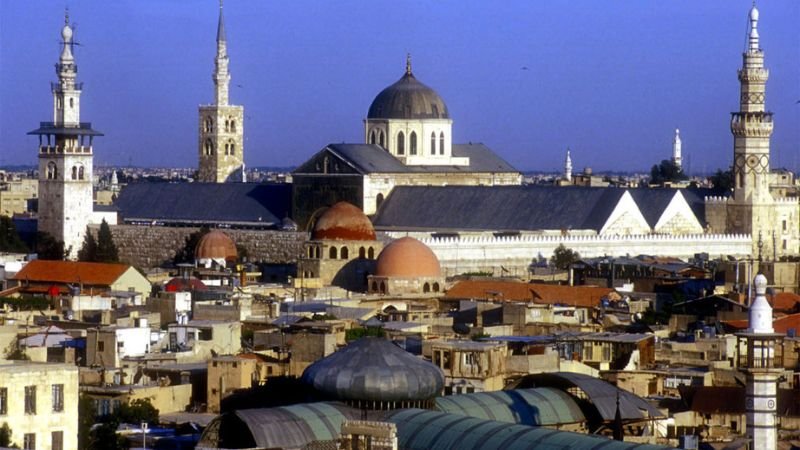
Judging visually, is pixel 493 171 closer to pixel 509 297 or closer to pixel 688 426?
pixel 509 297

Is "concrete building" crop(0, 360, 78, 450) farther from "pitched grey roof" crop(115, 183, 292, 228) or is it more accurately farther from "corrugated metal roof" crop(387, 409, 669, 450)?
"pitched grey roof" crop(115, 183, 292, 228)

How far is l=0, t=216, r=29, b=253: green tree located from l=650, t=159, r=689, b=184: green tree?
52.0 m

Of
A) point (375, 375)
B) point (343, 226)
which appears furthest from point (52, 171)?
point (375, 375)

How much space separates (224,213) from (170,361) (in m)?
39.6

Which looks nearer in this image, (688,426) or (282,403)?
(282,403)

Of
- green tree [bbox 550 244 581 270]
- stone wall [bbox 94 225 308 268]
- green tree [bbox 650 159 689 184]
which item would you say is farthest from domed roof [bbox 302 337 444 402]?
green tree [bbox 650 159 689 184]

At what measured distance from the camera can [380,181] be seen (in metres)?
67.9

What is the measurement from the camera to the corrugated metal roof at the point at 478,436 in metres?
19.2

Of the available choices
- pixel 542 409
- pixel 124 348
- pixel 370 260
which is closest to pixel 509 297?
pixel 370 260

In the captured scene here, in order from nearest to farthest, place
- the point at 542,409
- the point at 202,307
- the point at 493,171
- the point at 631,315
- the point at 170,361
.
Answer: the point at 542,409 → the point at 170,361 → the point at 202,307 → the point at 631,315 → the point at 493,171

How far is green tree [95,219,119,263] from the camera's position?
60609 mm

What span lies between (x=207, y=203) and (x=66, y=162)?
7471 mm

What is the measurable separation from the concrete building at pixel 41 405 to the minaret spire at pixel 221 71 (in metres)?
61.1

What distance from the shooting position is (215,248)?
58438 mm
